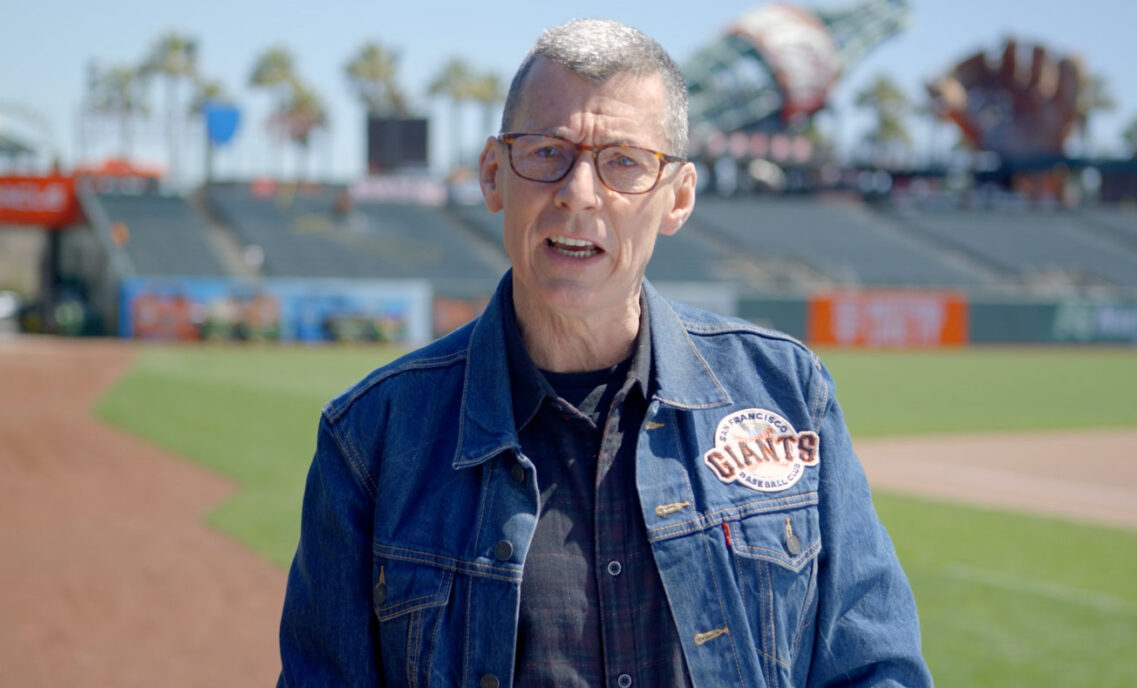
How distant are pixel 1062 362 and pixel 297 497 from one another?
2617 centimetres

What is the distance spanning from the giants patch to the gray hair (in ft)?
1.78

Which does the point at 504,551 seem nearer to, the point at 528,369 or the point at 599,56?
the point at 528,369

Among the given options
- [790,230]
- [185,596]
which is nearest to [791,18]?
[790,230]

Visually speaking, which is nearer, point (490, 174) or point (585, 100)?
point (585, 100)

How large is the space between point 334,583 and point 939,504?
9.32 m

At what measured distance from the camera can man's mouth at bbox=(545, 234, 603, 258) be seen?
6.36 feet

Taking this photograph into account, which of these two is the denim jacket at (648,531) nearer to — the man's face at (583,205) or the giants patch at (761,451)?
the giants patch at (761,451)

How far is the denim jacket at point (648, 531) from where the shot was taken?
185cm

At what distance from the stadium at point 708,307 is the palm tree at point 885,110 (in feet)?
81.2

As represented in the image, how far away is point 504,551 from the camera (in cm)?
181

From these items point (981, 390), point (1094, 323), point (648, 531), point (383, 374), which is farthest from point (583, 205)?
point (1094, 323)

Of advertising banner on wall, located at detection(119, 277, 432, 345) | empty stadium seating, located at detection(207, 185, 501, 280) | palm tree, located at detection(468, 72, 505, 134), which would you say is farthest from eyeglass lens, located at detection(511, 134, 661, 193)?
palm tree, located at detection(468, 72, 505, 134)

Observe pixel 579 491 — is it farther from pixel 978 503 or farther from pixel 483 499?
pixel 978 503

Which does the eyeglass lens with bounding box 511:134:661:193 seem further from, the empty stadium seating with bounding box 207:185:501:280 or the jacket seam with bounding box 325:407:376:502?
the empty stadium seating with bounding box 207:185:501:280
